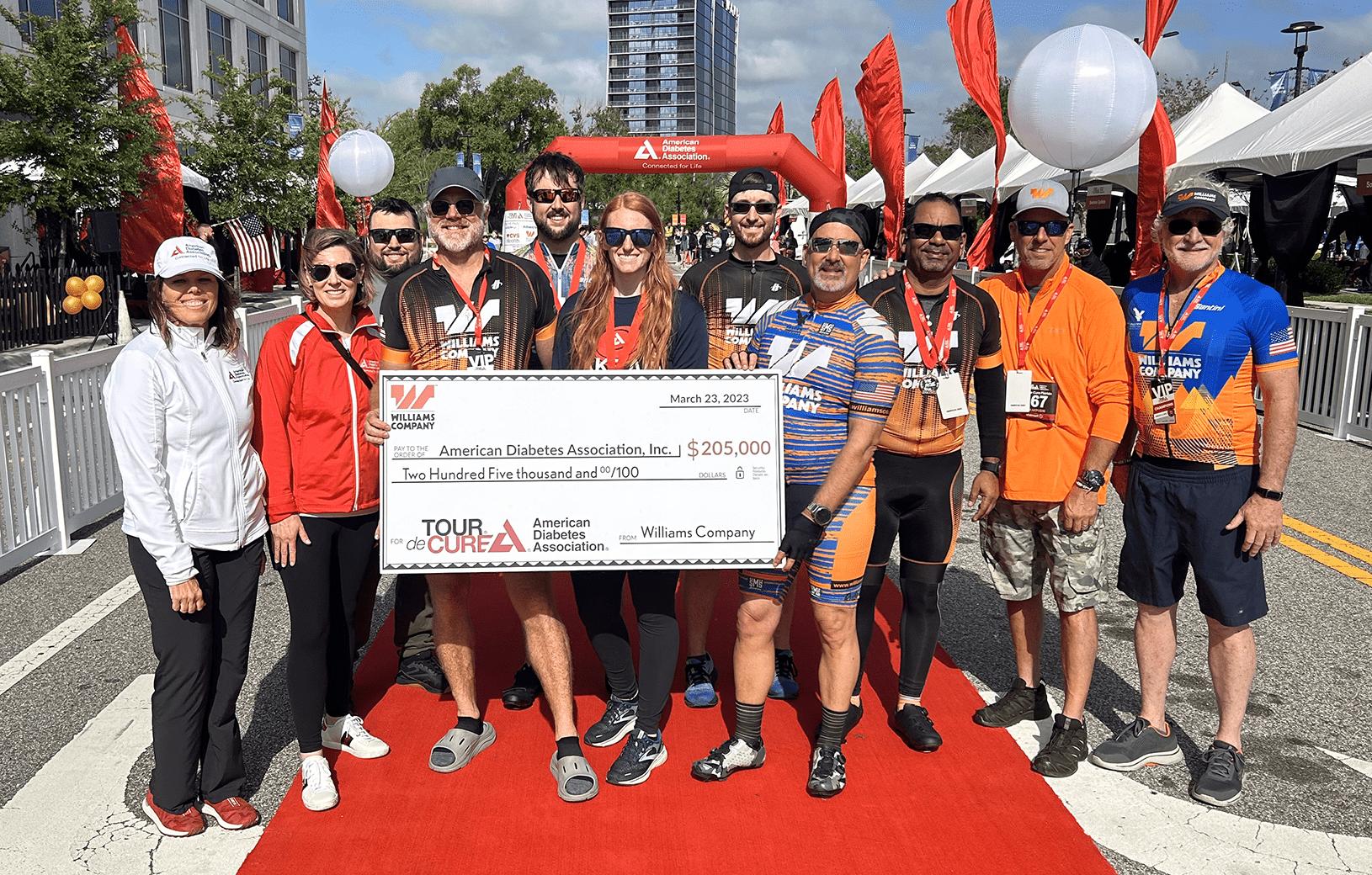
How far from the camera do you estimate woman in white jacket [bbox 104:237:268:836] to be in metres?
3.19

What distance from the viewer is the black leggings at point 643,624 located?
12.3 feet

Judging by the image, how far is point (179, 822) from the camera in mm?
3410

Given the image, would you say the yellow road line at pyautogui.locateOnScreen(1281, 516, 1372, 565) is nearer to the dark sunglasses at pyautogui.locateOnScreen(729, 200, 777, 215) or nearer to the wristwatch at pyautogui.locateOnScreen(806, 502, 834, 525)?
the dark sunglasses at pyautogui.locateOnScreen(729, 200, 777, 215)

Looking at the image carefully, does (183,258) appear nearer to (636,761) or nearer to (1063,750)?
(636,761)

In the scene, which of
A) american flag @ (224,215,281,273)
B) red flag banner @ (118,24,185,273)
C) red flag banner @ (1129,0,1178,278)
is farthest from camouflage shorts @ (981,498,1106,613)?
american flag @ (224,215,281,273)

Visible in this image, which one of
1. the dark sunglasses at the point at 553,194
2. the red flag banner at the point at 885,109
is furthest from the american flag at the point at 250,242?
the dark sunglasses at the point at 553,194

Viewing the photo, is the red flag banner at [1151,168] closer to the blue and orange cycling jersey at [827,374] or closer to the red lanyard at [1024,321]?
the red lanyard at [1024,321]

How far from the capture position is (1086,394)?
12.7 ft

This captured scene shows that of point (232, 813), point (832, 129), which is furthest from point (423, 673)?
point (832, 129)

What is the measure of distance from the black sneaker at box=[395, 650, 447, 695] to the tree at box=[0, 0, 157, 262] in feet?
48.9

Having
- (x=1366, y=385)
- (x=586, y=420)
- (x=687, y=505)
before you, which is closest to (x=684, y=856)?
(x=687, y=505)

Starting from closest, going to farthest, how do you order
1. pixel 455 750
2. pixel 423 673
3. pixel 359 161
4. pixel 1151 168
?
pixel 455 750, pixel 423 673, pixel 1151 168, pixel 359 161

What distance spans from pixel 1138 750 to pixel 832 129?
13.4 m

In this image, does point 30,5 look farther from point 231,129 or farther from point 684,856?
point 684,856
